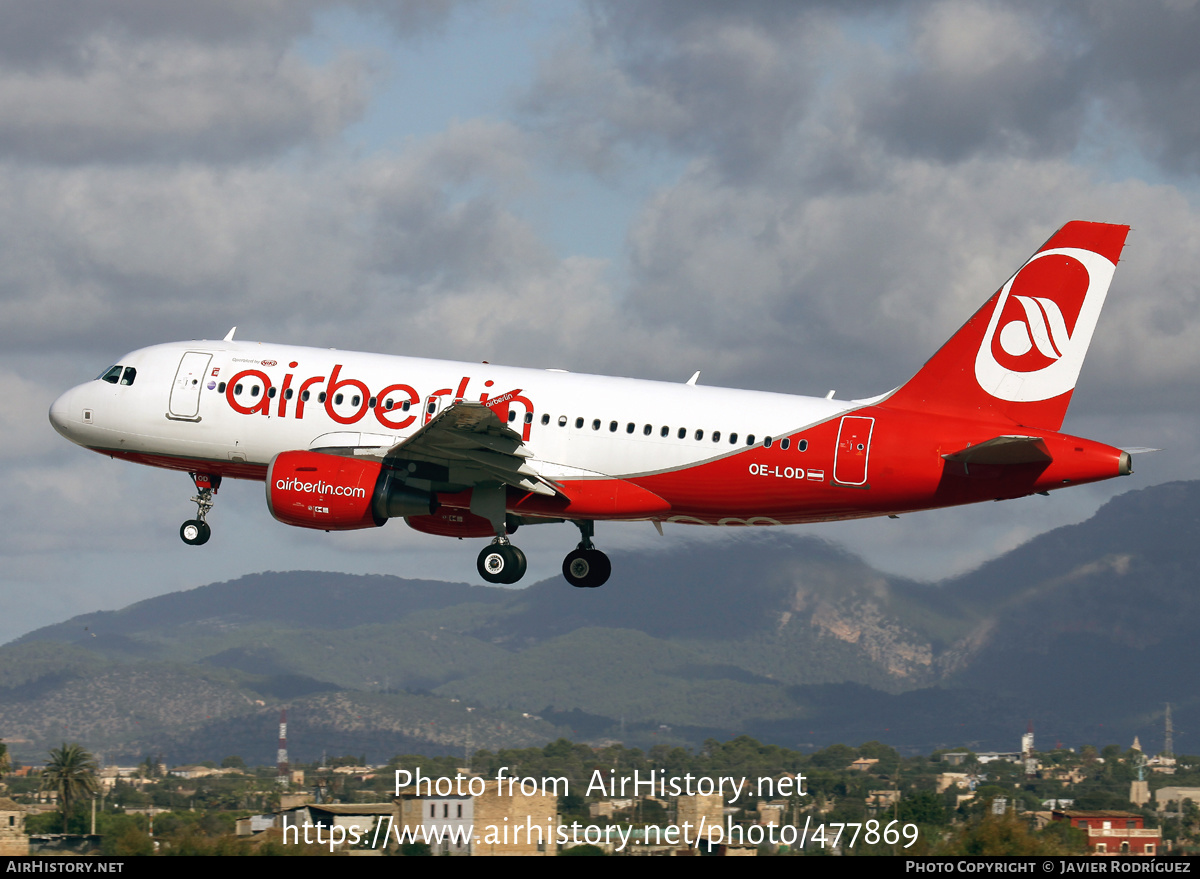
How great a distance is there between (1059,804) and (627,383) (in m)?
42.3

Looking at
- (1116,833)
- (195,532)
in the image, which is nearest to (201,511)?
(195,532)

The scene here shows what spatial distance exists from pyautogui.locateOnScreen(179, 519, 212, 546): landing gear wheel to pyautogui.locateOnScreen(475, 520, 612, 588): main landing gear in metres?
9.43

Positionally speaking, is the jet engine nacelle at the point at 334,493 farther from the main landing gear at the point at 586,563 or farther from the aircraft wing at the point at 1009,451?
the aircraft wing at the point at 1009,451

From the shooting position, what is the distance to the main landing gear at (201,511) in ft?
153

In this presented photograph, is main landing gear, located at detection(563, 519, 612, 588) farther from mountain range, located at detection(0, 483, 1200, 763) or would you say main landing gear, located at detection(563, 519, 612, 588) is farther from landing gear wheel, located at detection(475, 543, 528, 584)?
mountain range, located at detection(0, 483, 1200, 763)

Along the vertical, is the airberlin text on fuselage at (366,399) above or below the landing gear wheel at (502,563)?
above

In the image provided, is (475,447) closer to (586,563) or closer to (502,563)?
(502,563)

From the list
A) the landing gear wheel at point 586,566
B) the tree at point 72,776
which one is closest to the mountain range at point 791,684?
the tree at point 72,776

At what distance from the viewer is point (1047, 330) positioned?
135 ft

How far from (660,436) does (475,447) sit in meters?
5.42

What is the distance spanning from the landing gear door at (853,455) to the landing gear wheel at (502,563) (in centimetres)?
1026

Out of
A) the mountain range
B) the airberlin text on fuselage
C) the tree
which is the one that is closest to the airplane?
the airberlin text on fuselage

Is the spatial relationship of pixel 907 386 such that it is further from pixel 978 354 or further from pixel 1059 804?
pixel 1059 804
